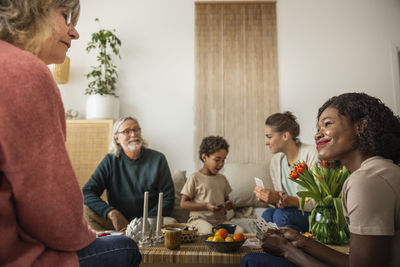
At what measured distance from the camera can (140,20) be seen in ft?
11.9

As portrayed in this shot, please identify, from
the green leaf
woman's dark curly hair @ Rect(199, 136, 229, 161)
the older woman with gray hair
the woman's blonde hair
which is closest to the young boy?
woman's dark curly hair @ Rect(199, 136, 229, 161)

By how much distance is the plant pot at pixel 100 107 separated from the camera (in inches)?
126

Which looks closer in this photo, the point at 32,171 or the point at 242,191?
the point at 32,171

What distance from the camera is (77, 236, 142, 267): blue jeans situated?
77 cm

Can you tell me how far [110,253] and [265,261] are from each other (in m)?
0.54

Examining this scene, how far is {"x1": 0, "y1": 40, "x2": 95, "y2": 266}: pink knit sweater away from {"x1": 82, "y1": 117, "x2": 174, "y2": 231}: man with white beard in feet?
5.39

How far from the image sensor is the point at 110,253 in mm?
827

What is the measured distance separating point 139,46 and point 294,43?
6.03 ft

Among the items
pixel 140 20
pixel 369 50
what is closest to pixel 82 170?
pixel 140 20

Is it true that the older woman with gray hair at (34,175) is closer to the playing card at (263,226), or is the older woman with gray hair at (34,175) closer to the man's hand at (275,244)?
the man's hand at (275,244)

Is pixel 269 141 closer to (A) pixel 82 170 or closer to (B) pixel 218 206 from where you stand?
(B) pixel 218 206

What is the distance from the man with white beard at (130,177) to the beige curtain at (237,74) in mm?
1006

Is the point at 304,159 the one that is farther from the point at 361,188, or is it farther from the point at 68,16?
the point at 68,16

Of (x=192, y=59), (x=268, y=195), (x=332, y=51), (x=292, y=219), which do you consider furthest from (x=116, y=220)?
(x=332, y=51)
